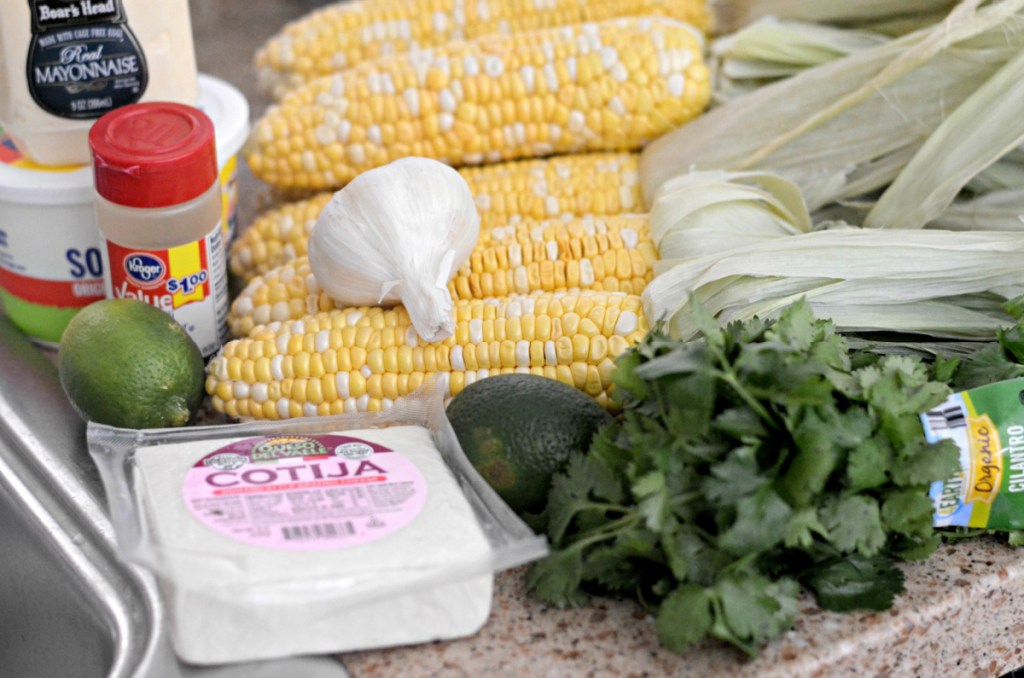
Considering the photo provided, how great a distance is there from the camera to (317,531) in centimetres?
75

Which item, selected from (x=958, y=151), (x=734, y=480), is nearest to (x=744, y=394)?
(x=734, y=480)

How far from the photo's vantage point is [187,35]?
112cm

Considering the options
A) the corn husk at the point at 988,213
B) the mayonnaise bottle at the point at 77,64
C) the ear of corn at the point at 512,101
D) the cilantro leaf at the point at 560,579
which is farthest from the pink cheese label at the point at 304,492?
the corn husk at the point at 988,213

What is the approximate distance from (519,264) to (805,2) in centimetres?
56

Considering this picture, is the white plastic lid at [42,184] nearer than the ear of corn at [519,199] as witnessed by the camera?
Yes

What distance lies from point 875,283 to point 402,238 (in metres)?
0.46

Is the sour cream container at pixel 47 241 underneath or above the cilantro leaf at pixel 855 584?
above

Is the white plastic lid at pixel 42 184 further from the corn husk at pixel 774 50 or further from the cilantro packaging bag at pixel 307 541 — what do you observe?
the corn husk at pixel 774 50

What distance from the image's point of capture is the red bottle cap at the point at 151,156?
963 millimetres

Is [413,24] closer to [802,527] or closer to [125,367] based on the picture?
[125,367]

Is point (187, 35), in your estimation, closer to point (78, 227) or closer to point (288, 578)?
point (78, 227)

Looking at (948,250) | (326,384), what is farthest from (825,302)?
(326,384)

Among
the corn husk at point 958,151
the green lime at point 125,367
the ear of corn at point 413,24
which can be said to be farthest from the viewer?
the ear of corn at point 413,24

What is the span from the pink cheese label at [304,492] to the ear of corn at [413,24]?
817 millimetres
